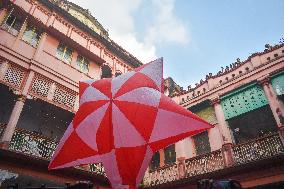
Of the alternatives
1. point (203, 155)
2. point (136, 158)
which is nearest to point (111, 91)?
point (136, 158)

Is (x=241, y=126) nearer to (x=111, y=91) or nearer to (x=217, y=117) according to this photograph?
(x=217, y=117)

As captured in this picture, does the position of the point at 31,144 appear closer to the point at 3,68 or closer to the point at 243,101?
the point at 3,68

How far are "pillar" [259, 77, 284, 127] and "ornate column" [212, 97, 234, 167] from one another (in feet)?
8.47

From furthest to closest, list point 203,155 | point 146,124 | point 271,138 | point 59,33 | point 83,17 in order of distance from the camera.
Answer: point 83,17, point 59,33, point 203,155, point 271,138, point 146,124

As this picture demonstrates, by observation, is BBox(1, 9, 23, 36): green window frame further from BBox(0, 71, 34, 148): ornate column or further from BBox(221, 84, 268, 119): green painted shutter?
BBox(221, 84, 268, 119): green painted shutter

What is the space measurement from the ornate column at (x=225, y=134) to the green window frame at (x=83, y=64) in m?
8.15

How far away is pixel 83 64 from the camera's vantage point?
1694 centimetres

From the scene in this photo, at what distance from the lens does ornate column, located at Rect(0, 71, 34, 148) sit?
11.0 metres

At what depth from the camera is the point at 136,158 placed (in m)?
4.67

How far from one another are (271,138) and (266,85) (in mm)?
2990

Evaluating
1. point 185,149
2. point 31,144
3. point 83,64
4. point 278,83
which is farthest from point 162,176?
point 83,64

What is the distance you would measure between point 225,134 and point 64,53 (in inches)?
410

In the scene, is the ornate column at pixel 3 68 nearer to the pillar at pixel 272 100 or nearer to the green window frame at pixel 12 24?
the green window frame at pixel 12 24

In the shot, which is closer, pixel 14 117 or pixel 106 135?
pixel 106 135
